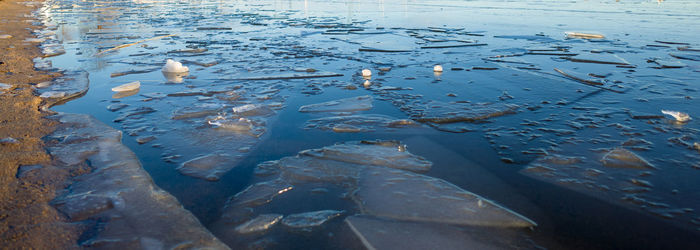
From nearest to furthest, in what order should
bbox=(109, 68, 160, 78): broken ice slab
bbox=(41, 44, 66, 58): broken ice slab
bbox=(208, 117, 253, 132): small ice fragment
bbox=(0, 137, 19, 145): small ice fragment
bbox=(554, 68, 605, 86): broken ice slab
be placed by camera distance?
bbox=(0, 137, 19, 145): small ice fragment
bbox=(208, 117, 253, 132): small ice fragment
bbox=(554, 68, 605, 86): broken ice slab
bbox=(109, 68, 160, 78): broken ice slab
bbox=(41, 44, 66, 58): broken ice slab

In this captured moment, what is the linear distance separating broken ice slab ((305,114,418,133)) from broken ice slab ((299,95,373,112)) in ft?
0.58

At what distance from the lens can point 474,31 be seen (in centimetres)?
762

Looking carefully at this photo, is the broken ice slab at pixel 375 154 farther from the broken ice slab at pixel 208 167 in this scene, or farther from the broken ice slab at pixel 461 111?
the broken ice slab at pixel 461 111

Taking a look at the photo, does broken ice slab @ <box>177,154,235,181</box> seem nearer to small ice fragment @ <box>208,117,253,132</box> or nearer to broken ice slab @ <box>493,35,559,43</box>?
small ice fragment @ <box>208,117,253,132</box>

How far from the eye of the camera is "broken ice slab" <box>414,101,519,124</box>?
2729mm

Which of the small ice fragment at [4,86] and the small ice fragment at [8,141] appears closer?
the small ice fragment at [8,141]

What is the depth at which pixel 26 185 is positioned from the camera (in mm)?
1763

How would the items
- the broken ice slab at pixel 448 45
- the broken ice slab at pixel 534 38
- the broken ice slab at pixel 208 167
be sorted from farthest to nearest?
the broken ice slab at pixel 534 38, the broken ice slab at pixel 448 45, the broken ice slab at pixel 208 167

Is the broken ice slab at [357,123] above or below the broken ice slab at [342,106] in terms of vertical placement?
below

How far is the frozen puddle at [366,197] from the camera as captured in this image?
4.93 feet

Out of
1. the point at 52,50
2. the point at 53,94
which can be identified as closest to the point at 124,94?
the point at 53,94

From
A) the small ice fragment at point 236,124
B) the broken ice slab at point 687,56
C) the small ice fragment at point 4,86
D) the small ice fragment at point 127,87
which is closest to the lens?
the small ice fragment at point 236,124

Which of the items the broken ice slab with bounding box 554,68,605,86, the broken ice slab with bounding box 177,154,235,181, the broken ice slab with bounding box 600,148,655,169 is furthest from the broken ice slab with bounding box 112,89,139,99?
the broken ice slab with bounding box 554,68,605,86

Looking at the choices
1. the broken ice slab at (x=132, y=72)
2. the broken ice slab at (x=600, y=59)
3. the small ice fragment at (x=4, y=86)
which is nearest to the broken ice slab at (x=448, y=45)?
the broken ice slab at (x=600, y=59)
